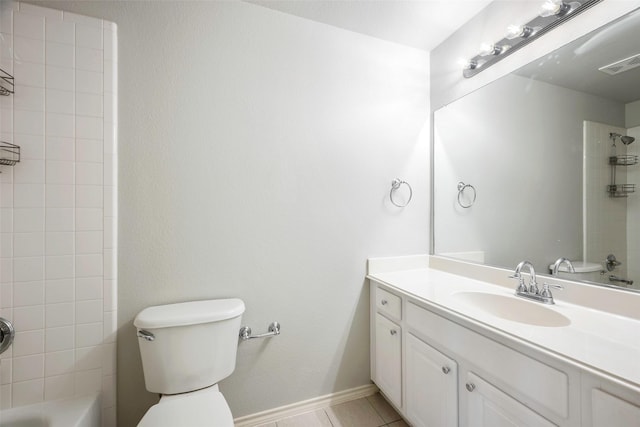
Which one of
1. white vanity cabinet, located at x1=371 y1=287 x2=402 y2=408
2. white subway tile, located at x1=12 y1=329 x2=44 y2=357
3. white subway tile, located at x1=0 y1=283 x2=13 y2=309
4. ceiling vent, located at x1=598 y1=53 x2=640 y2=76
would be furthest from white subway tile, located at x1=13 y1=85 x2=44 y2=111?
ceiling vent, located at x1=598 y1=53 x2=640 y2=76

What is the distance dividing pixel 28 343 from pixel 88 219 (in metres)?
0.58

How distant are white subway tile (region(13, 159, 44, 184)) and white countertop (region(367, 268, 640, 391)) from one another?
1772mm

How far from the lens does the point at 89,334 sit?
3.88 feet

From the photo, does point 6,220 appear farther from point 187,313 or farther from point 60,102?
point 187,313

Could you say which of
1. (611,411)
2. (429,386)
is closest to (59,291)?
(429,386)

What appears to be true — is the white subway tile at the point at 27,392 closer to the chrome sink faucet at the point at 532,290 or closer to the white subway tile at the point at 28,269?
the white subway tile at the point at 28,269

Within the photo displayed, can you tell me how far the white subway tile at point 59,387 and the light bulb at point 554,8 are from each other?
2.73 m

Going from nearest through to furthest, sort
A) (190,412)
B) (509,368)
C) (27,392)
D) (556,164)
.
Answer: (509,368) → (190,412) → (27,392) → (556,164)

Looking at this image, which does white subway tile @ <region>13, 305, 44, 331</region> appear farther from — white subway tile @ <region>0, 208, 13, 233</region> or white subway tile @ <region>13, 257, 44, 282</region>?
white subway tile @ <region>0, 208, 13, 233</region>

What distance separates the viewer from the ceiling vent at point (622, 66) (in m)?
0.99

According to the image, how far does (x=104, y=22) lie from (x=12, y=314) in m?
1.37

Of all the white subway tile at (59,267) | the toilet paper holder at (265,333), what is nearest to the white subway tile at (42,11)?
the white subway tile at (59,267)

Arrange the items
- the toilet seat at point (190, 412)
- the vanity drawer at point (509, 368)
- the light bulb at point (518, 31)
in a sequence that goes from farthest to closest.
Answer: the light bulb at point (518, 31)
the toilet seat at point (190, 412)
the vanity drawer at point (509, 368)

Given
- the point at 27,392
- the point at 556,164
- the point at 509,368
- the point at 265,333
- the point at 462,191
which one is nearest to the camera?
the point at 509,368
